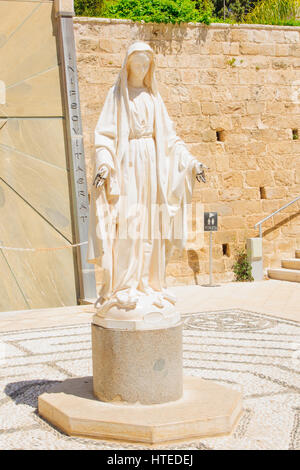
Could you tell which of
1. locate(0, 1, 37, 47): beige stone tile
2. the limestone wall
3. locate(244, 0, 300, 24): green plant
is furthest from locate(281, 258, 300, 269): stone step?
locate(0, 1, 37, 47): beige stone tile

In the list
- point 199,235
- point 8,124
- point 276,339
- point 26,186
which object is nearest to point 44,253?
point 26,186

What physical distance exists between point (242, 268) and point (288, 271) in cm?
87

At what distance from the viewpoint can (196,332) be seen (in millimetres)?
6270

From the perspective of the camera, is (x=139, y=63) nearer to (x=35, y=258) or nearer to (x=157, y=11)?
(x=35, y=258)

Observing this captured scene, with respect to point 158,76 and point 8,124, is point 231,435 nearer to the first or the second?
point 8,124

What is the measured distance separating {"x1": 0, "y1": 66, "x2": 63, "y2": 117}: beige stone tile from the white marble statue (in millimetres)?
5986

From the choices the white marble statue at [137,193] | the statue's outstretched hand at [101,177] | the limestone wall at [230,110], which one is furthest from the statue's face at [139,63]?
the limestone wall at [230,110]

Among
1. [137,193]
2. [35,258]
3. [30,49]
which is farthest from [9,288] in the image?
[137,193]

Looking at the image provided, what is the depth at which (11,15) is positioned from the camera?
32.0ft

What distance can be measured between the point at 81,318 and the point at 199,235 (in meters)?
4.03

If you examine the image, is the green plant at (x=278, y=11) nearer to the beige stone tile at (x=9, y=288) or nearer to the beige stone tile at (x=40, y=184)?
the beige stone tile at (x=40, y=184)

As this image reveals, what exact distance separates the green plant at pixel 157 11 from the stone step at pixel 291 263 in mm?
4880

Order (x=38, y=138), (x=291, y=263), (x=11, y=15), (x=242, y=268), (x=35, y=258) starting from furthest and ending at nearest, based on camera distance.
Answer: (x=291, y=263) < (x=242, y=268) < (x=11, y=15) < (x=38, y=138) < (x=35, y=258)

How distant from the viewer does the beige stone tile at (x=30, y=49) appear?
9609 mm
